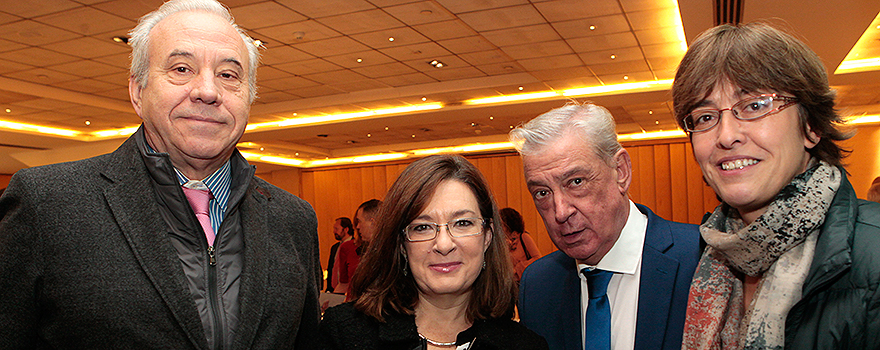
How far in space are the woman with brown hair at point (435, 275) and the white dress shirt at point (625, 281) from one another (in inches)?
10.4

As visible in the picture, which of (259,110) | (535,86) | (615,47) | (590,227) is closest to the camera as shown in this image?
(590,227)

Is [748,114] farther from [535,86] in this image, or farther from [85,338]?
[535,86]

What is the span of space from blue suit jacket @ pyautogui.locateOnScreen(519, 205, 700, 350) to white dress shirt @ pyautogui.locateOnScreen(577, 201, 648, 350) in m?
0.05

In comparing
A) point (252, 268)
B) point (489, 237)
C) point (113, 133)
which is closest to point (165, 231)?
point (252, 268)

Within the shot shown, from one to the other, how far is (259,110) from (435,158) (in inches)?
406

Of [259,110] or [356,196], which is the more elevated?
[259,110]

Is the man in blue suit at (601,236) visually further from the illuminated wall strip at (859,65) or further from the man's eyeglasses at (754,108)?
the illuminated wall strip at (859,65)

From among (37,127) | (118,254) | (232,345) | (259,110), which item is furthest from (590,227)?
(37,127)

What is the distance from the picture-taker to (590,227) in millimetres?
1975

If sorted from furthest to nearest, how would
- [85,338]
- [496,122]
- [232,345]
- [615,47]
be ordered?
[496,122] → [615,47] → [232,345] → [85,338]

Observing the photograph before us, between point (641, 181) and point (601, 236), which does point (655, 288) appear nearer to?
point (601, 236)

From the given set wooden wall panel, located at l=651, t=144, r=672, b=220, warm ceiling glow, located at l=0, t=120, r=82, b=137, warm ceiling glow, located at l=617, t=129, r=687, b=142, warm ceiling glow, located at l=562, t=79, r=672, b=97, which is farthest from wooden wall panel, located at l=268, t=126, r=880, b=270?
warm ceiling glow, located at l=562, t=79, r=672, b=97

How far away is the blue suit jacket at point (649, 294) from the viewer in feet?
5.99

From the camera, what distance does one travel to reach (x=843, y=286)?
4.10ft
